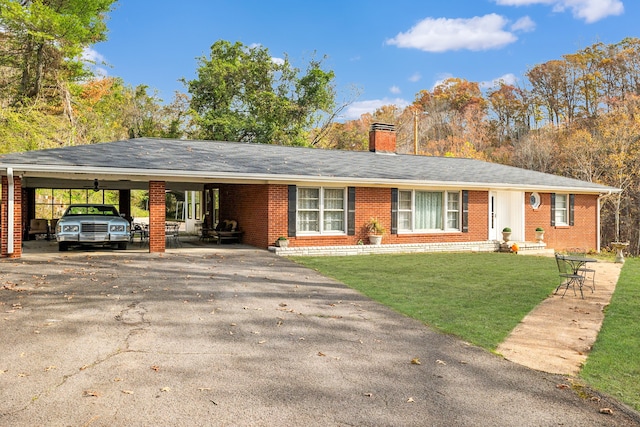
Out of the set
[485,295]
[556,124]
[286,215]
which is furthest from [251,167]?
[556,124]

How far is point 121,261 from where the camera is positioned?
12.4 metres

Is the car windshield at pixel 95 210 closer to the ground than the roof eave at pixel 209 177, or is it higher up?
closer to the ground

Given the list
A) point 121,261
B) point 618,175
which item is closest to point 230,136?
point 121,261

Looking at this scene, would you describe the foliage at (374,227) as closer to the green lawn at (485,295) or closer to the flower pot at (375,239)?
the flower pot at (375,239)

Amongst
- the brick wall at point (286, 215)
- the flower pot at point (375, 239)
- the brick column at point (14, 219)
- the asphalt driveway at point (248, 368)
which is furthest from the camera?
the flower pot at point (375, 239)

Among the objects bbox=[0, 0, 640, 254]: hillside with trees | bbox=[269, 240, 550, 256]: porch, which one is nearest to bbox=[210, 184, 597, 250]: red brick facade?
bbox=[269, 240, 550, 256]: porch

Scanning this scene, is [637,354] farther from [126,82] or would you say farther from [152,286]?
[126,82]

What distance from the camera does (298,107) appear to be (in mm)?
35031

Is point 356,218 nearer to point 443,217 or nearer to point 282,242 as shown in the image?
point 282,242

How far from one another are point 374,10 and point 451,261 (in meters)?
16.7

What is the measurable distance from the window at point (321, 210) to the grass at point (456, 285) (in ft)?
6.40

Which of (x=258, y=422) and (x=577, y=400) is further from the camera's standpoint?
(x=577, y=400)

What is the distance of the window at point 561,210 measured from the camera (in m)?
20.9

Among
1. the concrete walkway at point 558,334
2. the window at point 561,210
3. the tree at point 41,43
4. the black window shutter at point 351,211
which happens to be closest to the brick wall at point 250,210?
the black window shutter at point 351,211
